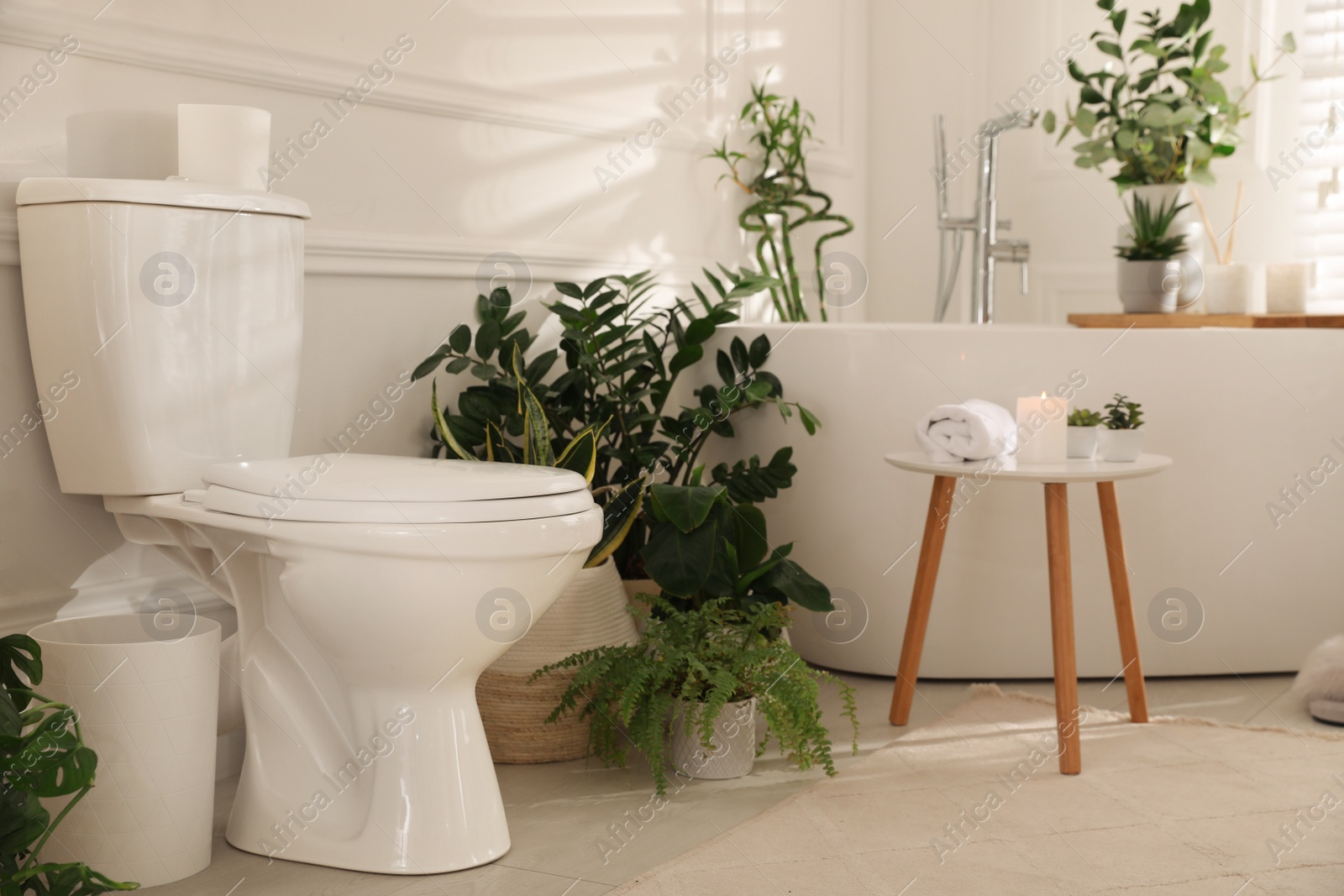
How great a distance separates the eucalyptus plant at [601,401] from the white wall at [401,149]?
0.12 metres

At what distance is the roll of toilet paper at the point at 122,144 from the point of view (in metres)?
1.54

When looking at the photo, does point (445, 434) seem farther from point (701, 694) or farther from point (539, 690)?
point (701, 694)

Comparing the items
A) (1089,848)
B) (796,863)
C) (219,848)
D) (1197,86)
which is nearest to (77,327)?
(219,848)

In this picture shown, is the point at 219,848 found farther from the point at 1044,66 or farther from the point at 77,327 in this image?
the point at 1044,66

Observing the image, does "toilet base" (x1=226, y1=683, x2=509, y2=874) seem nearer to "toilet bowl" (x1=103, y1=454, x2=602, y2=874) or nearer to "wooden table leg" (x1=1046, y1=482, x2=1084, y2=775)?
"toilet bowl" (x1=103, y1=454, x2=602, y2=874)

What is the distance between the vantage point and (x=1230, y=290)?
2.60 meters

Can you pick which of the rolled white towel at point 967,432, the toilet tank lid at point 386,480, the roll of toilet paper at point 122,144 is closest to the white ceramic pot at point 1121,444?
the rolled white towel at point 967,432

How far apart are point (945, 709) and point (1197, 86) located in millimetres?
1524

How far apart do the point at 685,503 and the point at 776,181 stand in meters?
1.37

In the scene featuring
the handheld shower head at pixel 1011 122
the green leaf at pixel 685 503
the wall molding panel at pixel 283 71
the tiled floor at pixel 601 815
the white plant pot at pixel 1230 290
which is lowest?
the tiled floor at pixel 601 815

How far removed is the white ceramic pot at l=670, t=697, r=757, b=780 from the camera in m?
1.76

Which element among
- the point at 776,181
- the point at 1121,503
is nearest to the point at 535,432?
the point at 1121,503

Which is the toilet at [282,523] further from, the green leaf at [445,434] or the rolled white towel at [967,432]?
the rolled white towel at [967,432]

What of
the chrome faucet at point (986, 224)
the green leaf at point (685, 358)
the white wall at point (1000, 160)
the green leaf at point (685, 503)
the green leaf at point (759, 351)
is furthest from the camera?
the white wall at point (1000, 160)
